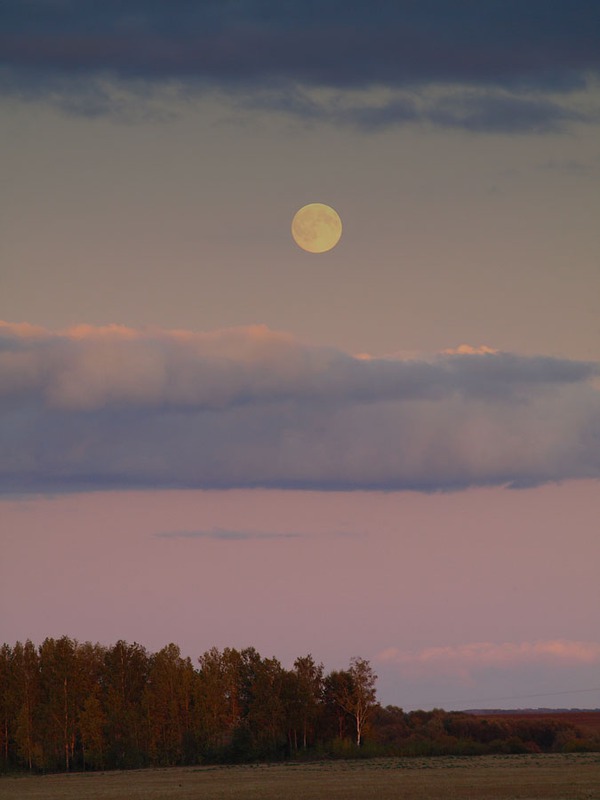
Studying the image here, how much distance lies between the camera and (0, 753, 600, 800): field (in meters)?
61.3

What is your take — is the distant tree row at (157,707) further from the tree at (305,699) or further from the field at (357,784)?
the field at (357,784)

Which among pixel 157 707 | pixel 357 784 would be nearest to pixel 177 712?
pixel 157 707

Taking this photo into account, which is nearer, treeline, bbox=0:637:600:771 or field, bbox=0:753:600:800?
field, bbox=0:753:600:800

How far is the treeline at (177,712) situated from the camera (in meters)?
124

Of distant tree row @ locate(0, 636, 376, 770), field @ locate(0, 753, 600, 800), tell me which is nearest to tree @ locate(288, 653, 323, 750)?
distant tree row @ locate(0, 636, 376, 770)

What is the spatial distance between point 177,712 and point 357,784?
59006 millimetres

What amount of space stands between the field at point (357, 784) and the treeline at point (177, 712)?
21.6 m

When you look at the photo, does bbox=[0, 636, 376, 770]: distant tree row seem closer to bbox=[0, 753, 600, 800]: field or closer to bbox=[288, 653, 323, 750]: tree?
bbox=[288, 653, 323, 750]: tree

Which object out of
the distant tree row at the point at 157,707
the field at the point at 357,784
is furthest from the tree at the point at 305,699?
the field at the point at 357,784

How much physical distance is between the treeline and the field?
21582 mm

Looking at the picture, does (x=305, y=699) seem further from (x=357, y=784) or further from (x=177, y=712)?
(x=357, y=784)

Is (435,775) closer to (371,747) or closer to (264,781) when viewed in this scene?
(264,781)

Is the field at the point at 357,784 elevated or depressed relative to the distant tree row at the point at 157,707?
depressed

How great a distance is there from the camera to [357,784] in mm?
72688
